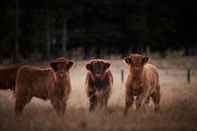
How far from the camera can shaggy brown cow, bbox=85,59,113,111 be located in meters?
14.5

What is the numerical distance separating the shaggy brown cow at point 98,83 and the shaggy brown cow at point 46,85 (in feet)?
2.65

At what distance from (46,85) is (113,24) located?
28.9 m

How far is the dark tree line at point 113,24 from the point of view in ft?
134

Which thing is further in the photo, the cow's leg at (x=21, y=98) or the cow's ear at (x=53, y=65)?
A: the cow's leg at (x=21, y=98)

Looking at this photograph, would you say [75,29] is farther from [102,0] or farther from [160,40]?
[160,40]

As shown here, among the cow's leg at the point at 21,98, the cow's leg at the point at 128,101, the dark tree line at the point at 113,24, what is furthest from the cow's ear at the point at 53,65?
the dark tree line at the point at 113,24

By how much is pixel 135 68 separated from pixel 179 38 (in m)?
28.3

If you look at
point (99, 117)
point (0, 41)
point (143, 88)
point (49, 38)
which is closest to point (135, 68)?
point (143, 88)

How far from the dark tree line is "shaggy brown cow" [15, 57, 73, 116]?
26014mm

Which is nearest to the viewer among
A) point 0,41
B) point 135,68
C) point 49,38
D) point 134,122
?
point 134,122

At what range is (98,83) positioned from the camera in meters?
14.6

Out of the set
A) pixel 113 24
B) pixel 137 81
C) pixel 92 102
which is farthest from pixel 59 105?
pixel 113 24

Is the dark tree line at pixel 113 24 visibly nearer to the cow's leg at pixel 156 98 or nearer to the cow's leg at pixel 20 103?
the cow's leg at pixel 156 98

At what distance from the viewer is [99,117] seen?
1347 cm
